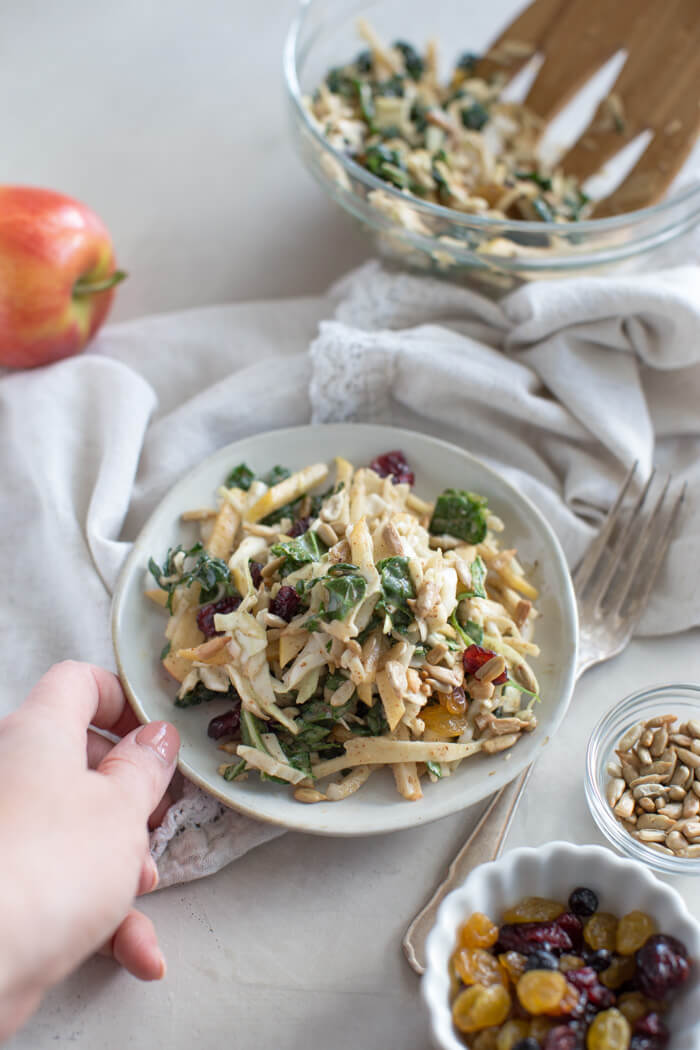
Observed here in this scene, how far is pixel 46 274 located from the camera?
247cm

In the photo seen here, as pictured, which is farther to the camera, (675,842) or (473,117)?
(473,117)

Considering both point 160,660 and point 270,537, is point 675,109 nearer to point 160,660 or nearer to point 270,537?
point 270,537

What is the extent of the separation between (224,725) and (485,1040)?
0.73 metres

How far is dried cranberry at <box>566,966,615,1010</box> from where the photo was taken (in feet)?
5.13

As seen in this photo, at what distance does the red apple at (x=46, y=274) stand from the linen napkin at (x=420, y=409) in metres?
0.09

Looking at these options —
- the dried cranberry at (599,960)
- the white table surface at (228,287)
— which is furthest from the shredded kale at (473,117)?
the dried cranberry at (599,960)

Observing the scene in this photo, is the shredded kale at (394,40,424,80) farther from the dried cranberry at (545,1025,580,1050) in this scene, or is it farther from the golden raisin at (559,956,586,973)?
the dried cranberry at (545,1025,580,1050)

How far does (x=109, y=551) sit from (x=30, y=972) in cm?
104

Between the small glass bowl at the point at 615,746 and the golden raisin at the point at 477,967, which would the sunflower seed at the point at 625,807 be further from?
the golden raisin at the point at 477,967

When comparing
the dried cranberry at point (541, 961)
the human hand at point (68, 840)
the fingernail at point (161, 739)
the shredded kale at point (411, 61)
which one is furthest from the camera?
the shredded kale at point (411, 61)

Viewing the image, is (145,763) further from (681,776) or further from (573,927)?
(681,776)

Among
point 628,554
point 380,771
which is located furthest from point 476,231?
point 380,771

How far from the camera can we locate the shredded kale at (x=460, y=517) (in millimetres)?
2176

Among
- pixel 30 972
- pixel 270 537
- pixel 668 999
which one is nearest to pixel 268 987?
pixel 30 972
